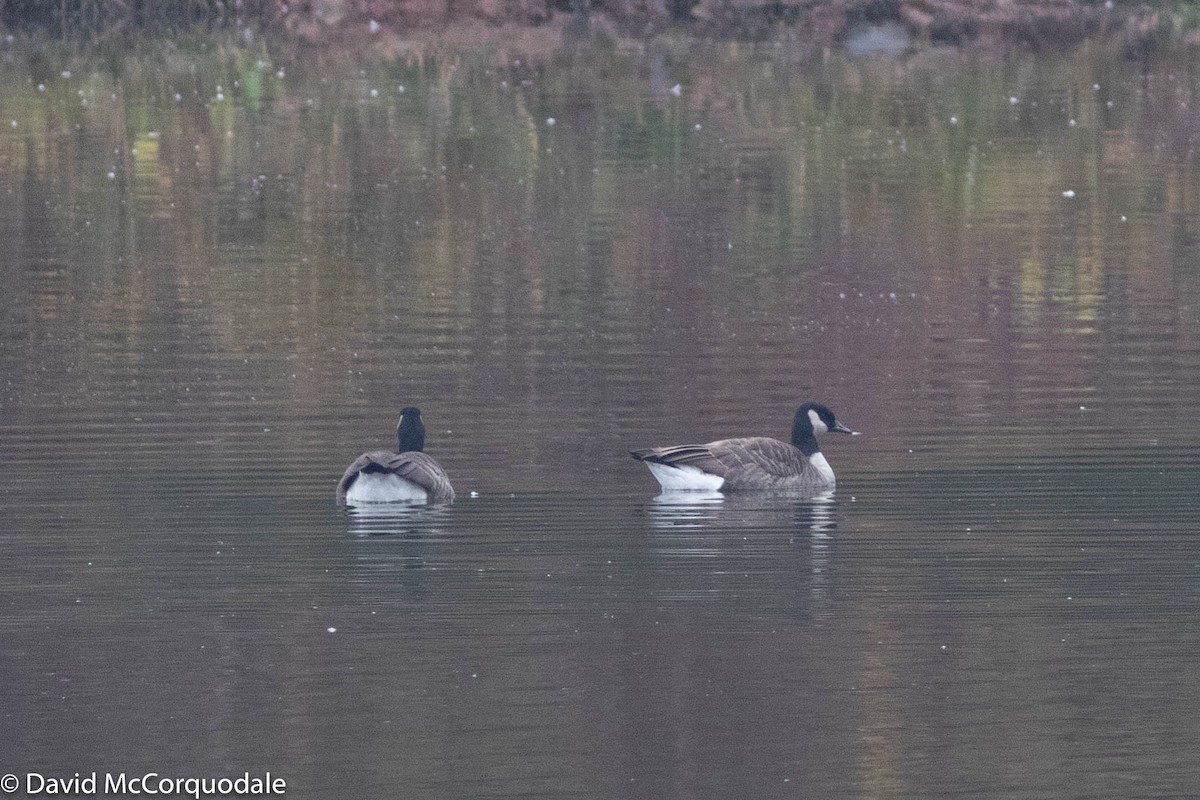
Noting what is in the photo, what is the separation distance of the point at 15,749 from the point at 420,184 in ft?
68.2

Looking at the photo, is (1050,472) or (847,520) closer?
(847,520)

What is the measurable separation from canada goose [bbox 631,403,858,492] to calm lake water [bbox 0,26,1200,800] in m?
0.18

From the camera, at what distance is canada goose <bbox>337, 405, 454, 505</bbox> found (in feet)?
44.1

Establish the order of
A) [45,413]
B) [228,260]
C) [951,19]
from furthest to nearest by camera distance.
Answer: [951,19], [228,260], [45,413]

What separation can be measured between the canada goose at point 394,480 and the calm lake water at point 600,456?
0.24 meters

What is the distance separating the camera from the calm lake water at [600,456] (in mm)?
9070

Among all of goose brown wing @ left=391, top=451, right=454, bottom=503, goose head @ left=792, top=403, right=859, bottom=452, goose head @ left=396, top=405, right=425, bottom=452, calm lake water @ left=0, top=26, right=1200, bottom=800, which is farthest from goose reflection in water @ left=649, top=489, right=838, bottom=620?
goose head @ left=396, top=405, right=425, bottom=452

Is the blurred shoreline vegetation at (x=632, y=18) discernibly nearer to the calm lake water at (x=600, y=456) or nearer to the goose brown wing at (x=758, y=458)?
the calm lake water at (x=600, y=456)

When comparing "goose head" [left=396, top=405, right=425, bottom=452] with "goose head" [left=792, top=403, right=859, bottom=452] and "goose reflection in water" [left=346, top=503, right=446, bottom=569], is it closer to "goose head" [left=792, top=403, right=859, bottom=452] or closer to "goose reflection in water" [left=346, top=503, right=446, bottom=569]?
"goose reflection in water" [left=346, top=503, right=446, bottom=569]

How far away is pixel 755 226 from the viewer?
85.4ft

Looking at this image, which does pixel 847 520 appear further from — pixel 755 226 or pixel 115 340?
pixel 755 226

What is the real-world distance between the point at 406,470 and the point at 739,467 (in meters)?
2.00

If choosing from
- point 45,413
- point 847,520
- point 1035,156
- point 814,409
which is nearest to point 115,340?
point 45,413

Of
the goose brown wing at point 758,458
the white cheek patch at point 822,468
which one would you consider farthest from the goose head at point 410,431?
the white cheek patch at point 822,468
